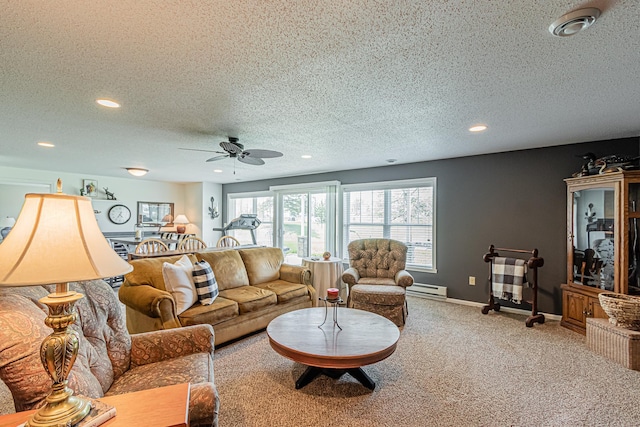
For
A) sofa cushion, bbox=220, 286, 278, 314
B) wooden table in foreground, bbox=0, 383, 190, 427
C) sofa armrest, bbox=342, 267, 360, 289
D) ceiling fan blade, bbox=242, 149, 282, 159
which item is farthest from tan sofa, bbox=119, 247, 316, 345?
wooden table in foreground, bbox=0, 383, 190, 427

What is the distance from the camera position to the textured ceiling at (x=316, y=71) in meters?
1.38

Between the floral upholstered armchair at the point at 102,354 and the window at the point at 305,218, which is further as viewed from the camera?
the window at the point at 305,218

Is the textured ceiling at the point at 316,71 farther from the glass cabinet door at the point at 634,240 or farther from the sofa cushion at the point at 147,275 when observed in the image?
the sofa cushion at the point at 147,275

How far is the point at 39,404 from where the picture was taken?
1042mm

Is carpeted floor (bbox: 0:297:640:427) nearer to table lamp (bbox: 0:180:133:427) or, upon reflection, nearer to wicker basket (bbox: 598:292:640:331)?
wicker basket (bbox: 598:292:640:331)

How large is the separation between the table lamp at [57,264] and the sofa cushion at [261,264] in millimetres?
2783

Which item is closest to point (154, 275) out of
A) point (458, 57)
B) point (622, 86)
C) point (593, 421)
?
point (458, 57)

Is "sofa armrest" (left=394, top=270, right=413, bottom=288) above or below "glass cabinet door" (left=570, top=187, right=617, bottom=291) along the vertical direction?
below

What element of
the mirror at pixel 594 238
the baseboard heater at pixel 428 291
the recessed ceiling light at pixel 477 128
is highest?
the recessed ceiling light at pixel 477 128

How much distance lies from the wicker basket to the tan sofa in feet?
10.3

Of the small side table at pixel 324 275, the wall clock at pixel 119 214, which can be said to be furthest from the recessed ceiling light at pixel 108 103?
the wall clock at pixel 119 214

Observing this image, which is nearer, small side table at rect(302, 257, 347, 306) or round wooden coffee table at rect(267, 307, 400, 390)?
round wooden coffee table at rect(267, 307, 400, 390)

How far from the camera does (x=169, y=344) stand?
182 centimetres

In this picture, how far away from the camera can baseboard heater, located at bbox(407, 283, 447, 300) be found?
4598 millimetres
